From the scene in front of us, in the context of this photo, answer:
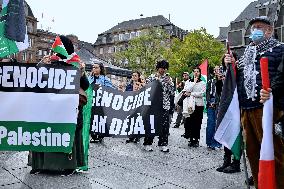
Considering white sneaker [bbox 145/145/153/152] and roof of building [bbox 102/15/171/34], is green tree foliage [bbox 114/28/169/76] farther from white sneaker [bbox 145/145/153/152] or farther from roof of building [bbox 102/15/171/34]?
white sneaker [bbox 145/145/153/152]

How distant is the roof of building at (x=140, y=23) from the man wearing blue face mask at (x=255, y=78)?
77.0 metres

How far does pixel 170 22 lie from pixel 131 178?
7755 cm

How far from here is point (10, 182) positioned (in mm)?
4281

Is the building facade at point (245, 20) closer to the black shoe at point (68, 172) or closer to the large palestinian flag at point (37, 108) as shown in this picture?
the black shoe at point (68, 172)

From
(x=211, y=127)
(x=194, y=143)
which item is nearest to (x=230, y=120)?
(x=211, y=127)

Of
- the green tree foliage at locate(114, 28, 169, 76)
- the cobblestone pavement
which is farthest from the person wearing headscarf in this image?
the green tree foliage at locate(114, 28, 169, 76)

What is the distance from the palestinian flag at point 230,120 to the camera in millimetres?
3885

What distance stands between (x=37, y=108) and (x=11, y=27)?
108cm

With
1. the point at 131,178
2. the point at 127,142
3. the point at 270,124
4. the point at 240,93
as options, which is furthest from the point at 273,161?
the point at 127,142

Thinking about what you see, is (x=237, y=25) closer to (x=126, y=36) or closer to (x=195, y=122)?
(x=126, y=36)

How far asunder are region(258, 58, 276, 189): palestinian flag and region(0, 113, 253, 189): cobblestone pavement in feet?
4.22

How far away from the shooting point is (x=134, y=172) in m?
5.05

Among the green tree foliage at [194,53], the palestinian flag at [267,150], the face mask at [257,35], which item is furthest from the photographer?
the green tree foliage at [194,53]

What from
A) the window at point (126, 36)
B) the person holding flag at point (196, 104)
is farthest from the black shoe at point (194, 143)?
the window at point (126, 36)
